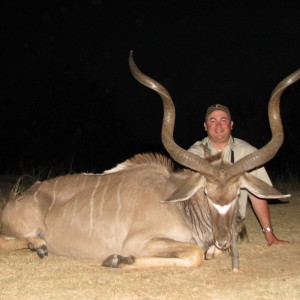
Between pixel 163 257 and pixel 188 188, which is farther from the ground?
pixel 188 188

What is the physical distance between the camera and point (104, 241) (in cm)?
358

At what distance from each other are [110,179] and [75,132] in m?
19.1

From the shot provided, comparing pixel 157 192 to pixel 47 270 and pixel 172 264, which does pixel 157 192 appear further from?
pixel 47 270

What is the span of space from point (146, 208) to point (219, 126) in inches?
47.8

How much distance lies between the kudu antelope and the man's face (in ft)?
2.01

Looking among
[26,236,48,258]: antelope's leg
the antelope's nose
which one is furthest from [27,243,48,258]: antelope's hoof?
the antelope's nose

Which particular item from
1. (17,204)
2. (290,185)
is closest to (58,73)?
(290,185)

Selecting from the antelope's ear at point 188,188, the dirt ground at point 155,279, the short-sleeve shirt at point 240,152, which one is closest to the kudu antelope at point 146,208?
the antelope's ear at point 188,188

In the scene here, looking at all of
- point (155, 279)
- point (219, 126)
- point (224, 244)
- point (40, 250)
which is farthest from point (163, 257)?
point (219, 126)

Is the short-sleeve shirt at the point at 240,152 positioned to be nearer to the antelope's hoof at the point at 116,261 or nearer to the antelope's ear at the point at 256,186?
the antelope's ear at the point at 256,186

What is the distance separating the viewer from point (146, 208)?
3.56 meters

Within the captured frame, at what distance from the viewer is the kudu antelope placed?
3.26m

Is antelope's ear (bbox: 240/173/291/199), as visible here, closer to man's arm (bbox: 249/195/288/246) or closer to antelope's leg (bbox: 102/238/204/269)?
antelope's leg (bbox: 102/238/204/269)

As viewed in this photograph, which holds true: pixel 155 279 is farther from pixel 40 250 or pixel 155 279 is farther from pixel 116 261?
pixel 40 250
